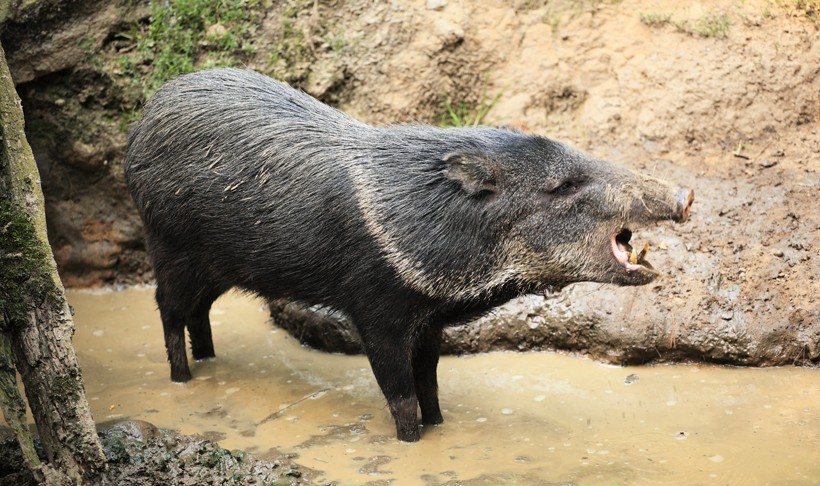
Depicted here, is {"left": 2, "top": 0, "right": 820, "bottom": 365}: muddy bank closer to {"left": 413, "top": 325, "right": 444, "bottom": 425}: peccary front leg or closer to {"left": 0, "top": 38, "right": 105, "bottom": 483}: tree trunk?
{"left": 413, "top": 325, "right": 444, "bottom": 425}: peccary front leg

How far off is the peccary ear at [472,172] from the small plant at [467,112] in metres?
2.73

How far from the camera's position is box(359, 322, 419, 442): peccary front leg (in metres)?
4.89

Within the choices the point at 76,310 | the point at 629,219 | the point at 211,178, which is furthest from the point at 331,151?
the point at 76,310

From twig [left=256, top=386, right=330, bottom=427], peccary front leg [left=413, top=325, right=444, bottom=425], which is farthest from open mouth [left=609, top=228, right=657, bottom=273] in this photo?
twig [left=256, top=386, right=330, bottom=427]

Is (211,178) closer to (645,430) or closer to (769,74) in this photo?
(645,430)

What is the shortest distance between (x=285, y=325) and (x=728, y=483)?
11.4 feet

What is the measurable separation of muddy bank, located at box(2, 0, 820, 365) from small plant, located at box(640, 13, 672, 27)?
2 centimetres

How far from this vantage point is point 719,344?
5.73m

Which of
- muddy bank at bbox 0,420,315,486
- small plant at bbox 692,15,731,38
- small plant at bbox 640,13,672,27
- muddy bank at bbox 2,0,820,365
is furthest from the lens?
small plant at bbox 640,13,672,27

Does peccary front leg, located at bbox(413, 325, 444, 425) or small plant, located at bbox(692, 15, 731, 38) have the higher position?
small plant, located at bbox(692, 15, 731, 38)

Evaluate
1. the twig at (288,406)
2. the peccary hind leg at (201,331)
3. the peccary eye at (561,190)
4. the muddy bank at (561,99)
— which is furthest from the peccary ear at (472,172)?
the peccary hind leg at (201,331)

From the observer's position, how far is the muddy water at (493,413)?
181 inches

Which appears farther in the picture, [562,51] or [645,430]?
[562,51]

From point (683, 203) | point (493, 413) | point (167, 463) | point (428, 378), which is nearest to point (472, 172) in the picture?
point (683, 203)
